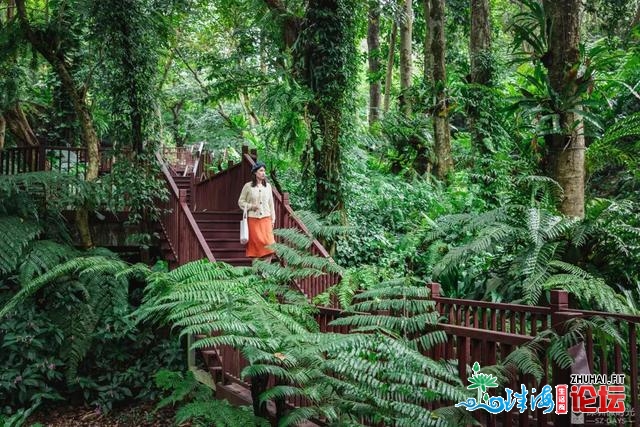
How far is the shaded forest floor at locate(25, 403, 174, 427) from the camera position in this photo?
21.6ft

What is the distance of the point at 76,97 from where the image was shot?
8336mm

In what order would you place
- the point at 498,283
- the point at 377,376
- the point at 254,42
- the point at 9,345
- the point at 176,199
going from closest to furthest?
the point at 377,376, the point at 498,283, the point at 9,345, the point at 176,199, the point at 254,42

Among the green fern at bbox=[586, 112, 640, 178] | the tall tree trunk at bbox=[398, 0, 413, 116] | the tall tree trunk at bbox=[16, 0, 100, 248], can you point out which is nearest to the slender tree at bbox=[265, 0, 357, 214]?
the tall tree trunk at bbox=[16, 0, 100, 248]

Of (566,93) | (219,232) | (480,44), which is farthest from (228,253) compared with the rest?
(480,44)

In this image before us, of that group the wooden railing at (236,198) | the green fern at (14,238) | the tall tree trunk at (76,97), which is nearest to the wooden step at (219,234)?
the wooden railing at (236,198)

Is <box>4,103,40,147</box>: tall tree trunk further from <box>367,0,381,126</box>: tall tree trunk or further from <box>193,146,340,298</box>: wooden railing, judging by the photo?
<box>367,0,381,126</box>: tall tree trunk

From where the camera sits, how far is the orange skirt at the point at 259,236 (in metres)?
7.48

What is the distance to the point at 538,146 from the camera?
7004mm

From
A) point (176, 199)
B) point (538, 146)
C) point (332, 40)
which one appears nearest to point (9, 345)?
point (176, 199)

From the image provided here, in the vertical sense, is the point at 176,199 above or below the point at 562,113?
below

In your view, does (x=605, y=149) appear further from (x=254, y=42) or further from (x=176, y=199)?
(x=254, y=42)

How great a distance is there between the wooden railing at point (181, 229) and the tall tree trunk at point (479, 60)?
658 cm

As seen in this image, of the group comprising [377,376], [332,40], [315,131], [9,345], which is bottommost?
[9,345]

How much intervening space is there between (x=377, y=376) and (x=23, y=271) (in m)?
5.29
